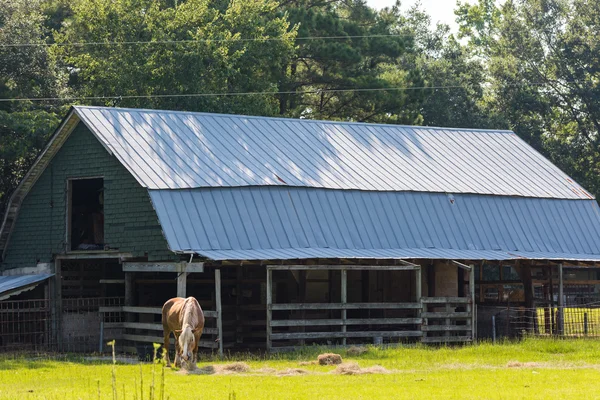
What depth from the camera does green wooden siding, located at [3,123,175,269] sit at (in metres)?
32.0

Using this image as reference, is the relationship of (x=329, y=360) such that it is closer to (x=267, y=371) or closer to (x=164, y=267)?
(x=267, y=371)

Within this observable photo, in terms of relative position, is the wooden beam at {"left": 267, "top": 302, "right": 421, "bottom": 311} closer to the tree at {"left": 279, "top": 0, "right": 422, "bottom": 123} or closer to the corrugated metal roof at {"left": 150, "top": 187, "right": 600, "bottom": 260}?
the corrugated metal roof at {"left": 150, "top": 187, "right": 600, "bottom": 260}

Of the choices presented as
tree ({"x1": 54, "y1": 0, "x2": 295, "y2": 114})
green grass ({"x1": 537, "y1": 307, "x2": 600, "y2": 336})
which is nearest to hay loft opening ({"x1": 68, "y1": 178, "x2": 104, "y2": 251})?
tree ({"x1": 54, "y1": 0, "x2": 295, "y2": 114})

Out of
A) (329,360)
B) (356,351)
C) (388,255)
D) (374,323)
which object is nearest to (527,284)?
(388,255)

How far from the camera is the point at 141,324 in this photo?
31.9 meters

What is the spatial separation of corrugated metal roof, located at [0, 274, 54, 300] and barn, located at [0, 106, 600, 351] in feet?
0.32

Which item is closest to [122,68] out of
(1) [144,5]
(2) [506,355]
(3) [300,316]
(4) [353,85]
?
(1) [144,5]

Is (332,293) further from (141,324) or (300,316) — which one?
(141,324)

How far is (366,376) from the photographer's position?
2384 cm

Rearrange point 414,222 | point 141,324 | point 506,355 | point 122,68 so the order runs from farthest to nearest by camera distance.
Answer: point 122,68 → point 414,222 → point 141,324 → point 506,355

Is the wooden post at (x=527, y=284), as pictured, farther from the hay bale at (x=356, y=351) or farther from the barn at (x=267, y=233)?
the hay bale at (x=356, y=351)

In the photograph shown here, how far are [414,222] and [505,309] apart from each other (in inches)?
150

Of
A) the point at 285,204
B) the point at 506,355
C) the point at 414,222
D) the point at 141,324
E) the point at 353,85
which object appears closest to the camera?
the point at 506,355

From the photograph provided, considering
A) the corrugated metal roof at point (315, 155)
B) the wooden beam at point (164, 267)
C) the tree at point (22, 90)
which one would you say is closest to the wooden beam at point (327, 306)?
the wooden beam at point (164, 267)
